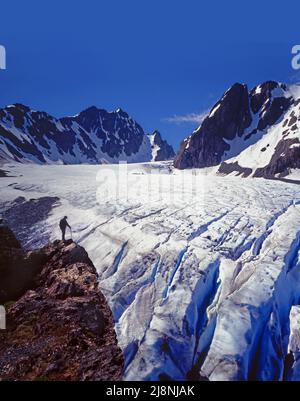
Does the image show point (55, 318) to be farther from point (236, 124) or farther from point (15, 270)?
point (236, 124)

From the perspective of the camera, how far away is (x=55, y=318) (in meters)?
16.5

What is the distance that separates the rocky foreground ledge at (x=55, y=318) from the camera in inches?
555

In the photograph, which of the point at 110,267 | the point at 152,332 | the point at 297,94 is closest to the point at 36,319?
the point at 110,267

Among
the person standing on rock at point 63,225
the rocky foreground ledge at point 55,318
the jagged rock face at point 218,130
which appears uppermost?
the jagged rock face at point 218,130

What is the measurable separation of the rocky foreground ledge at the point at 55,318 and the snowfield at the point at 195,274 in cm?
77

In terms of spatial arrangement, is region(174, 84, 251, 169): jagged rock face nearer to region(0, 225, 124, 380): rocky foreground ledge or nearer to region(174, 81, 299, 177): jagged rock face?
region(174, 81, 299, 177): jagged rock face

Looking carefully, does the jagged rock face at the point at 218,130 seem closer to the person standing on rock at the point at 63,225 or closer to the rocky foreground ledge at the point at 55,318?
the person standing on rock at the point at 63,225

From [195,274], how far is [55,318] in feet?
22.9

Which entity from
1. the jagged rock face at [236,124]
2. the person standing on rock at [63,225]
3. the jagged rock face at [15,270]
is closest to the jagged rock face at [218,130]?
the jagged rock face at [236,124]

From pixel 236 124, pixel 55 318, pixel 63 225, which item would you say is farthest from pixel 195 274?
pixel 236 124

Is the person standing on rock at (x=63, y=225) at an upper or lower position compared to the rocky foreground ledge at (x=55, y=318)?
upper

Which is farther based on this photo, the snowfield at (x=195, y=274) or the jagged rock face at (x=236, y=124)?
the jagged rock face at (x=236, y=124)

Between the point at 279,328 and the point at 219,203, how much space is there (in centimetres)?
1271
